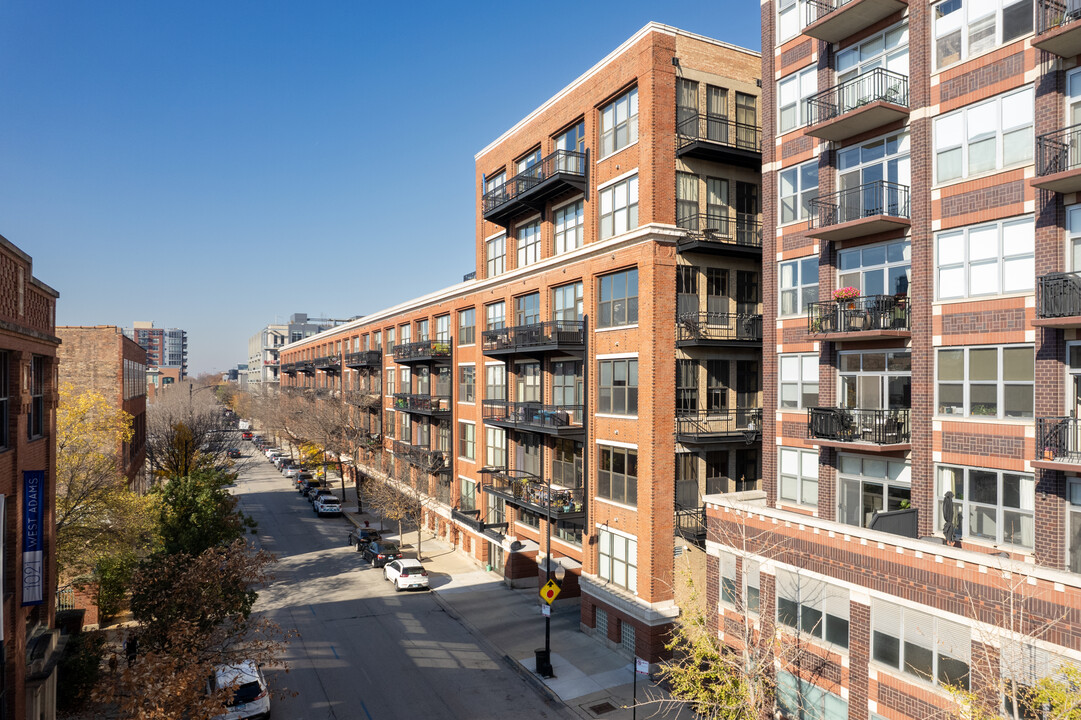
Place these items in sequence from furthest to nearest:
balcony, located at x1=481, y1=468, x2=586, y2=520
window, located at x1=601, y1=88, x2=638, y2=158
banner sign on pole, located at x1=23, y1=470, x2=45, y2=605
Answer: balcony, located at x1=481, y1=468, x2=586, y2=520 < window, located at x1=601, y1=88, x2=638, y2=158 < banner sign on pole, located at x1=23, y1=470, x2=45, y2=605

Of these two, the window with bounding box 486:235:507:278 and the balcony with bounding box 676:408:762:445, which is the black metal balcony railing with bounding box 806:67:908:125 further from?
the window with bounding box 486:235:507:278

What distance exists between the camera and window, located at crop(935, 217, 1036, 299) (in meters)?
14.9

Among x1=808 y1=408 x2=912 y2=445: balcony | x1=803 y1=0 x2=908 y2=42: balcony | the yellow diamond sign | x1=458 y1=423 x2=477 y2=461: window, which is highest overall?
x1=803 y1=0 x2=908 y2=42: balcony

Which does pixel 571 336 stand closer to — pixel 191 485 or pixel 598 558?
pixel 598 558

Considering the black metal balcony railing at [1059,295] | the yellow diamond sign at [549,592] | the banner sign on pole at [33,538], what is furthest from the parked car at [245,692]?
the black metal balcony railing at [1059,295]

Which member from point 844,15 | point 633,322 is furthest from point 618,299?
point 844,15

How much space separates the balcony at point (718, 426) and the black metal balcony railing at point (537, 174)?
11728mm

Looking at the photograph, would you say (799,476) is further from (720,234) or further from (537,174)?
(537,174)

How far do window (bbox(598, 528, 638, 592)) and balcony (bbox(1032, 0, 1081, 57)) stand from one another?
62.4 ft

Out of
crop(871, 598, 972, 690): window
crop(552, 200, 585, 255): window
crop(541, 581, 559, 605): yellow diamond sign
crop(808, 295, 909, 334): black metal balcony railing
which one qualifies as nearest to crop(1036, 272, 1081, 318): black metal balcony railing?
crop(808, 295, 909, 334): black metal balcony railing

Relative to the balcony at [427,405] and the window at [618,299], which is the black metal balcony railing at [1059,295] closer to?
the window at [618,299]

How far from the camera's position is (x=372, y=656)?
997 inches

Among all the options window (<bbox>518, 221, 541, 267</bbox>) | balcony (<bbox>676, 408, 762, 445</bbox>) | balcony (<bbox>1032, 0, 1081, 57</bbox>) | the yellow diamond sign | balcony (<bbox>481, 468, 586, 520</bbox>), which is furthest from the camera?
window (<bbox>518, 221, 541, 267</bbox>)

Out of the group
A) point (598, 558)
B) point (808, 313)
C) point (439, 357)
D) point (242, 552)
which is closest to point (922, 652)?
point (808, 313)
